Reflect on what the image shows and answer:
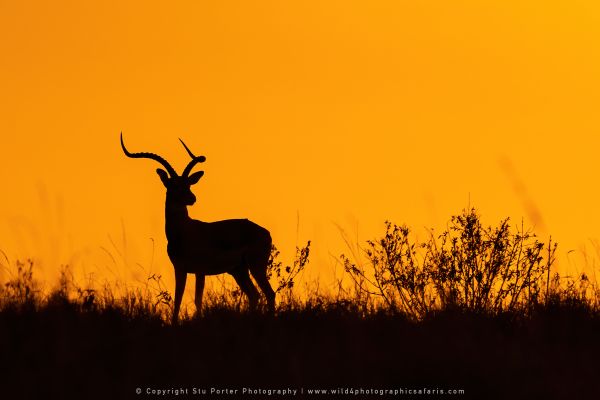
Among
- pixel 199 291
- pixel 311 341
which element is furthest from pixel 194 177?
pixel 311 341

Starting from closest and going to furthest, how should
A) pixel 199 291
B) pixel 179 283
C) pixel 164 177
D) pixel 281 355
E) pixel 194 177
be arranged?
pixel 281 355 → pixel 199 291 → pixel 179 283 → pixel 164 177 → pixel 194 177

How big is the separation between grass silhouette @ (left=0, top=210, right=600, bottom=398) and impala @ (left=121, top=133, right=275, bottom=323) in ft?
11.3

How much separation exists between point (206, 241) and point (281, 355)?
6.86 meters

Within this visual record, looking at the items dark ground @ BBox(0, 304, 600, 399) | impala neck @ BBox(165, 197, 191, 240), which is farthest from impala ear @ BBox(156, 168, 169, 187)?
dark ground @ BBox(0, 304, 600, 399)

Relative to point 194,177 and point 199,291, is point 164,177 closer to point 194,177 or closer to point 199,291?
point 194,177

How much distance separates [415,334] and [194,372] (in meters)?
2.43

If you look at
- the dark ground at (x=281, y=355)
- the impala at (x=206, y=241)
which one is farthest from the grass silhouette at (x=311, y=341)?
the impala at (x=206, y=241)

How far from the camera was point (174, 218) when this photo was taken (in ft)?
60.9

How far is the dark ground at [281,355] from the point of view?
10.9 meters

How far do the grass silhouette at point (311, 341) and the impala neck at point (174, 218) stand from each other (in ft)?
13.0

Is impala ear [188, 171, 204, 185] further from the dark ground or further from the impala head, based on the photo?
the dark ground

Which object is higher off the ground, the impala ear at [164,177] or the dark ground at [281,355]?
the impala ear at [164,177]

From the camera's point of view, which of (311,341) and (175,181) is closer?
(311,341)

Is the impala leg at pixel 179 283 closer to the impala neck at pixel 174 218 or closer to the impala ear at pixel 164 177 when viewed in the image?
the impala neck at pixel 174 218
